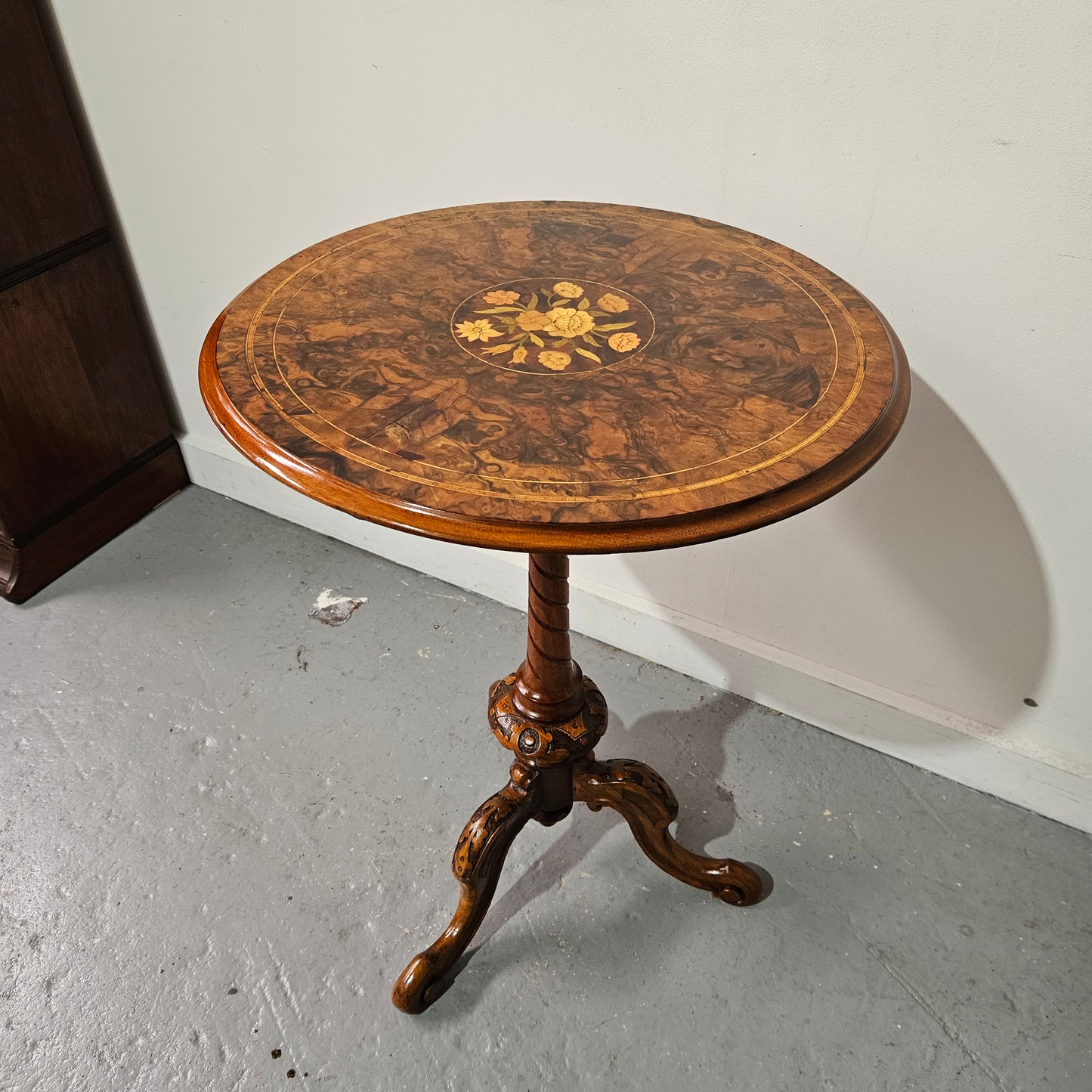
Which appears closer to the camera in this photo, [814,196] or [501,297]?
[501,297]

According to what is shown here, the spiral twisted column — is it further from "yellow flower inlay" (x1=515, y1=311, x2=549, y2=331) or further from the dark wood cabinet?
the dark wood cabinet

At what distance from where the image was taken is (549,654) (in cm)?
149

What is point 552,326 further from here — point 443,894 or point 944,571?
point 443,894

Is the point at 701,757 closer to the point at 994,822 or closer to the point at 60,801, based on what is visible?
the point at 994,822

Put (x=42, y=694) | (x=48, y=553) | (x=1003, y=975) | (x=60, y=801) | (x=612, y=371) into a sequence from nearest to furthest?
(x=612, y=371) → (x=1003, y=975) → (x=60, y=801) → (x=42, y=694) → (x=48, y=553)

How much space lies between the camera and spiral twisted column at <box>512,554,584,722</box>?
1419 mm

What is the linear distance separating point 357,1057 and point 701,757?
0.88 metres

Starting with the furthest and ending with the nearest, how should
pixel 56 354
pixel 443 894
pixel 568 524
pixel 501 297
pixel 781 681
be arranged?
1. pixel 56 354
2. pixel 781 681
3. pixel 443 894
4. pixel 501 297
5. pixel 568 524

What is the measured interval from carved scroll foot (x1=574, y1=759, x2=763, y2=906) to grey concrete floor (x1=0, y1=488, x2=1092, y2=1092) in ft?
0.20

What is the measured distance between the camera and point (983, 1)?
133 centimetres

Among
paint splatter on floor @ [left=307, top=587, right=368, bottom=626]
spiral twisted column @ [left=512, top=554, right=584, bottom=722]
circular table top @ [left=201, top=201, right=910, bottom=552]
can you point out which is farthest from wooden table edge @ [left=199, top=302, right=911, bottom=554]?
paint splatter on floor @ [left=307, top=587, right=368, bottom=626]

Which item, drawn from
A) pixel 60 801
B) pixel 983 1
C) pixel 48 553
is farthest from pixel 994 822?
pixel 48 553

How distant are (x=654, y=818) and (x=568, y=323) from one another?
883 mm

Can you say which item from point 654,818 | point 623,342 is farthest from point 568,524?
point 654,818
